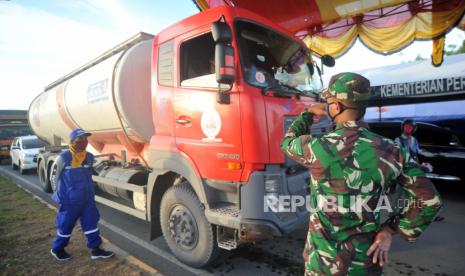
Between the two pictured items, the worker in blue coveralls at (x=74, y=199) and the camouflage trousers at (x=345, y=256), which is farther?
the worker in blue coveralls at (x=74, y=199)

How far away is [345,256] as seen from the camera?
1646 mm

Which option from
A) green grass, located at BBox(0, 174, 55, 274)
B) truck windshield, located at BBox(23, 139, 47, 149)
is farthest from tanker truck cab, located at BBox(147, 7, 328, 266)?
truck windshield, located at BBox(23, 139, 47, 149)

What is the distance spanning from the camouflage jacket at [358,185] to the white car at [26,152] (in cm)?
1336

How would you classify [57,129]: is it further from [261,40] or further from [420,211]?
[420,211]

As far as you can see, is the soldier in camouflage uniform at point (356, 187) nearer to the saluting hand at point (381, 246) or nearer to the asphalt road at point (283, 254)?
the saluting hand at point (381, 246)

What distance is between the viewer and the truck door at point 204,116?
10.2ft

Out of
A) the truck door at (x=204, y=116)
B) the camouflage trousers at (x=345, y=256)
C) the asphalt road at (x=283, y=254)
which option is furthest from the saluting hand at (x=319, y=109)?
the asphalt road at (x=283, y=254)

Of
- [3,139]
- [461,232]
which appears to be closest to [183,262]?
[461,232]

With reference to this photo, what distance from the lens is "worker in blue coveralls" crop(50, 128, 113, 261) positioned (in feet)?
13.1

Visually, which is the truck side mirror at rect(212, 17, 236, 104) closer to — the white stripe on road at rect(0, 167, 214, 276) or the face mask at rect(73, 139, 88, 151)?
the white stripe on road at rect(0, 167, 214, 276)

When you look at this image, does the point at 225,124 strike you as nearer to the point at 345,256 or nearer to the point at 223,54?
the point at 223,54

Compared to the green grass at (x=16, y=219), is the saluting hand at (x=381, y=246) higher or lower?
higher

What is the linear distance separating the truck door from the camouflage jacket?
144 centimetres

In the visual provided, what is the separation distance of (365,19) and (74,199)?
336 inches
